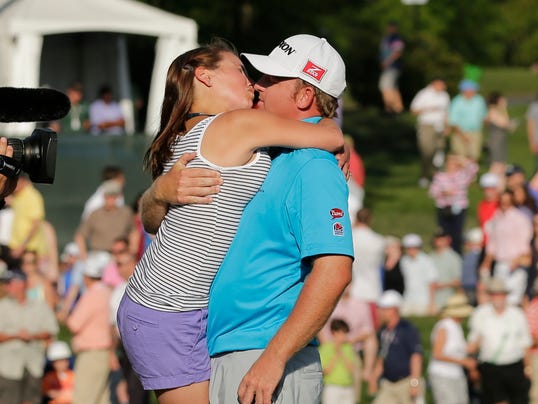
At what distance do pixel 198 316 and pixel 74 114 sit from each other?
1438 centimetres

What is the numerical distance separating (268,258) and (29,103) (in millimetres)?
907

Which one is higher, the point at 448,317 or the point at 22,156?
the point at 22,156

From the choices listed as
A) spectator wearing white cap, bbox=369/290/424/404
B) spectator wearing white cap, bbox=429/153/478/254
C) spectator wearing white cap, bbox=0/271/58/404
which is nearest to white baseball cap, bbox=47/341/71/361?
spectator wearing white cap, bbox=0/271/58/404

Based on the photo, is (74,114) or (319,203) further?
(74,114)

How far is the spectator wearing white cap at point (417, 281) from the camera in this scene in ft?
48.9

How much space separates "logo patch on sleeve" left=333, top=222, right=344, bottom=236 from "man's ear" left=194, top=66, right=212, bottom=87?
0.69 metres

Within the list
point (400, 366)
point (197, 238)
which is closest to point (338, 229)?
point (197, 238)

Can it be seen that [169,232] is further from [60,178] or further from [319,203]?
[60,178]

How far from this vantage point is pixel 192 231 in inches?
170

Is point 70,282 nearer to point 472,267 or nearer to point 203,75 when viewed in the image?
point 472,267

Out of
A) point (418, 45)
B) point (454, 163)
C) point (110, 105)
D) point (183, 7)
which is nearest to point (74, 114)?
point (110, 105)

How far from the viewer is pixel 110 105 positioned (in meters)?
18.9

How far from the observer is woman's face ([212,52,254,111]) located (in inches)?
180

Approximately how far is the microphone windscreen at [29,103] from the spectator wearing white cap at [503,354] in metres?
8.04
